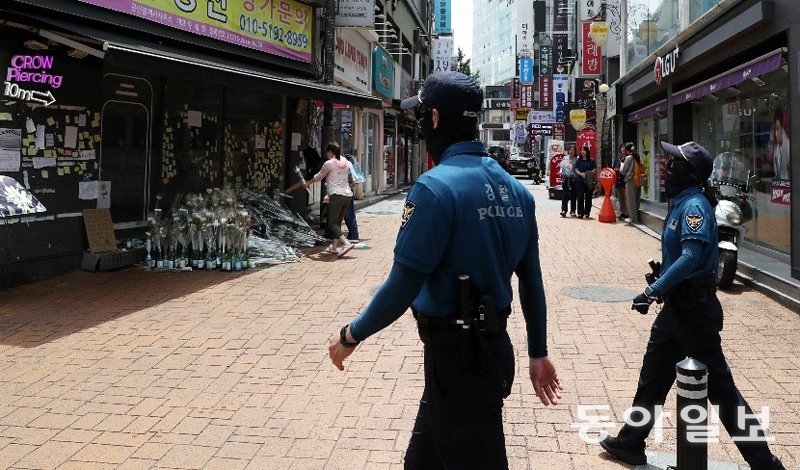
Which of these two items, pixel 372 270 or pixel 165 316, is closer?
pixel 165 316

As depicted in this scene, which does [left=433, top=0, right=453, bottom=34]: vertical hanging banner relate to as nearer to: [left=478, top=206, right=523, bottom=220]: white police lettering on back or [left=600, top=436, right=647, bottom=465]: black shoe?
[left=600, top=436, right=647, bottom=465]: black shoe

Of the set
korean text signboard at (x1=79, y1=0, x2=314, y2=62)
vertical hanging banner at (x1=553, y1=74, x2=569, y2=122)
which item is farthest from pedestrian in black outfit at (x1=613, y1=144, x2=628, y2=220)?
vertical hanging banner at (x1=553, y1=74, x2=569, y2=122)

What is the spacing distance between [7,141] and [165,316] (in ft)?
9.69

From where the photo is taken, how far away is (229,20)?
38.2 ft

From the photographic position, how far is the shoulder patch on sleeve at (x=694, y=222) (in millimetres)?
3664

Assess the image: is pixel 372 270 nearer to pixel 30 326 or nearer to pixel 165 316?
pixel 165 316

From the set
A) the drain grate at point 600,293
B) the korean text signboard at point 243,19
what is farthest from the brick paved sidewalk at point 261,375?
the korean text signboard at point 243,19

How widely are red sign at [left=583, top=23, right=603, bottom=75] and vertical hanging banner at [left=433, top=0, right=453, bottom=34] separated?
17462mm

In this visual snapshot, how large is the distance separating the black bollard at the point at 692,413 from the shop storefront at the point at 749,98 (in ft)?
19.6

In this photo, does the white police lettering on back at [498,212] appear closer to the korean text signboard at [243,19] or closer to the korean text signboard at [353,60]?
the korean text signboard at [243,19]

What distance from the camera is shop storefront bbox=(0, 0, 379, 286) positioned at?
26.3 feet

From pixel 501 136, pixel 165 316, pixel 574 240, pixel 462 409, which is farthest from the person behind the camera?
pixel 501 136

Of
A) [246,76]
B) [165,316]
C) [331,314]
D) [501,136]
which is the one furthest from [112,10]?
[501,136]

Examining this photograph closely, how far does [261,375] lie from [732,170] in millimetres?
→ 8863
